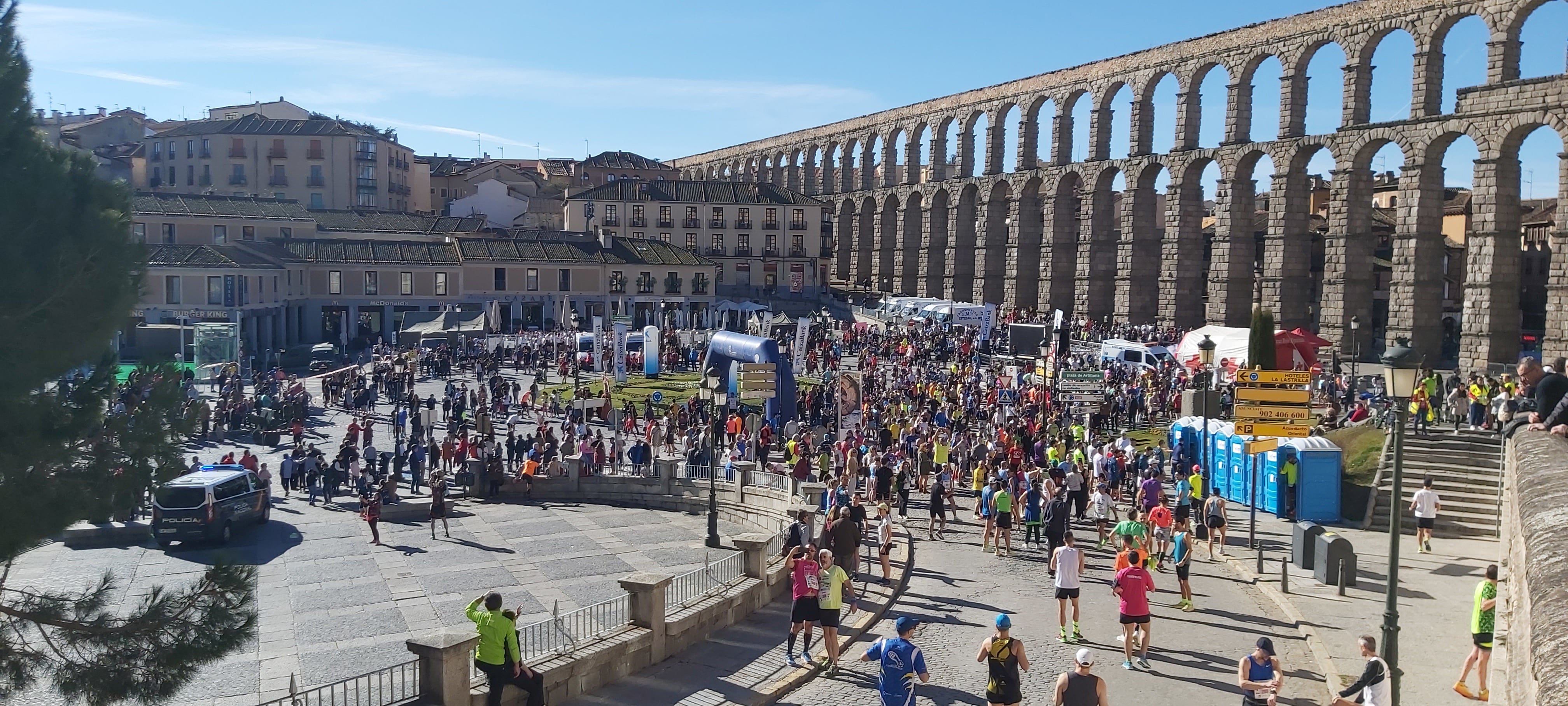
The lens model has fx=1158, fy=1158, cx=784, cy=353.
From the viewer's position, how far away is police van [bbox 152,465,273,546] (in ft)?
65.4

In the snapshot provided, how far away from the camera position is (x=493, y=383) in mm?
37500

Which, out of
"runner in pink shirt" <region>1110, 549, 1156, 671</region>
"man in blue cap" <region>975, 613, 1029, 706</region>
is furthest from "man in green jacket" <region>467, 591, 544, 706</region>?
"runner in pink shirt" <region>1110, 549, 1156, 671</region>

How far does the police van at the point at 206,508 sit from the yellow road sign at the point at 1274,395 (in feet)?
59.6

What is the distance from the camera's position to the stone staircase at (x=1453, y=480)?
69.8 feet

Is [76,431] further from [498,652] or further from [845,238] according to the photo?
[845,238]

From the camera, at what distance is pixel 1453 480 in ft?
74.8

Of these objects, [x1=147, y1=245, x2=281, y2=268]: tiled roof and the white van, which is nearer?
the white van

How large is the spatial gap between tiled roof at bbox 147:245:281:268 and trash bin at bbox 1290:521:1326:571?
48654 millimetres

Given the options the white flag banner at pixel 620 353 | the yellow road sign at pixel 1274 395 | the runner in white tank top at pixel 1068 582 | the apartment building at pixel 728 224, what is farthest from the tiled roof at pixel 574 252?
the runner in white tank top at pixel 1068 582

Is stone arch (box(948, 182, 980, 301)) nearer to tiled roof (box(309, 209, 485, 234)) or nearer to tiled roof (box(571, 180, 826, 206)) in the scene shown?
tiled roof (box(571, 180, 826, 206))

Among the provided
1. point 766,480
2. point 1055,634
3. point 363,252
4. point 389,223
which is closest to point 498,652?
point 1055,634

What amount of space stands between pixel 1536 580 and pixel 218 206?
2758 inches

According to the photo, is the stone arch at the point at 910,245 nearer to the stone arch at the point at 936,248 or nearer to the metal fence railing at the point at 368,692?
the stone arch at the point at 936,248

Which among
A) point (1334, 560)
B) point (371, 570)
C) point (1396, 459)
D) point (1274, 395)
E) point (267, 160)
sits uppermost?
point (267, 160)
